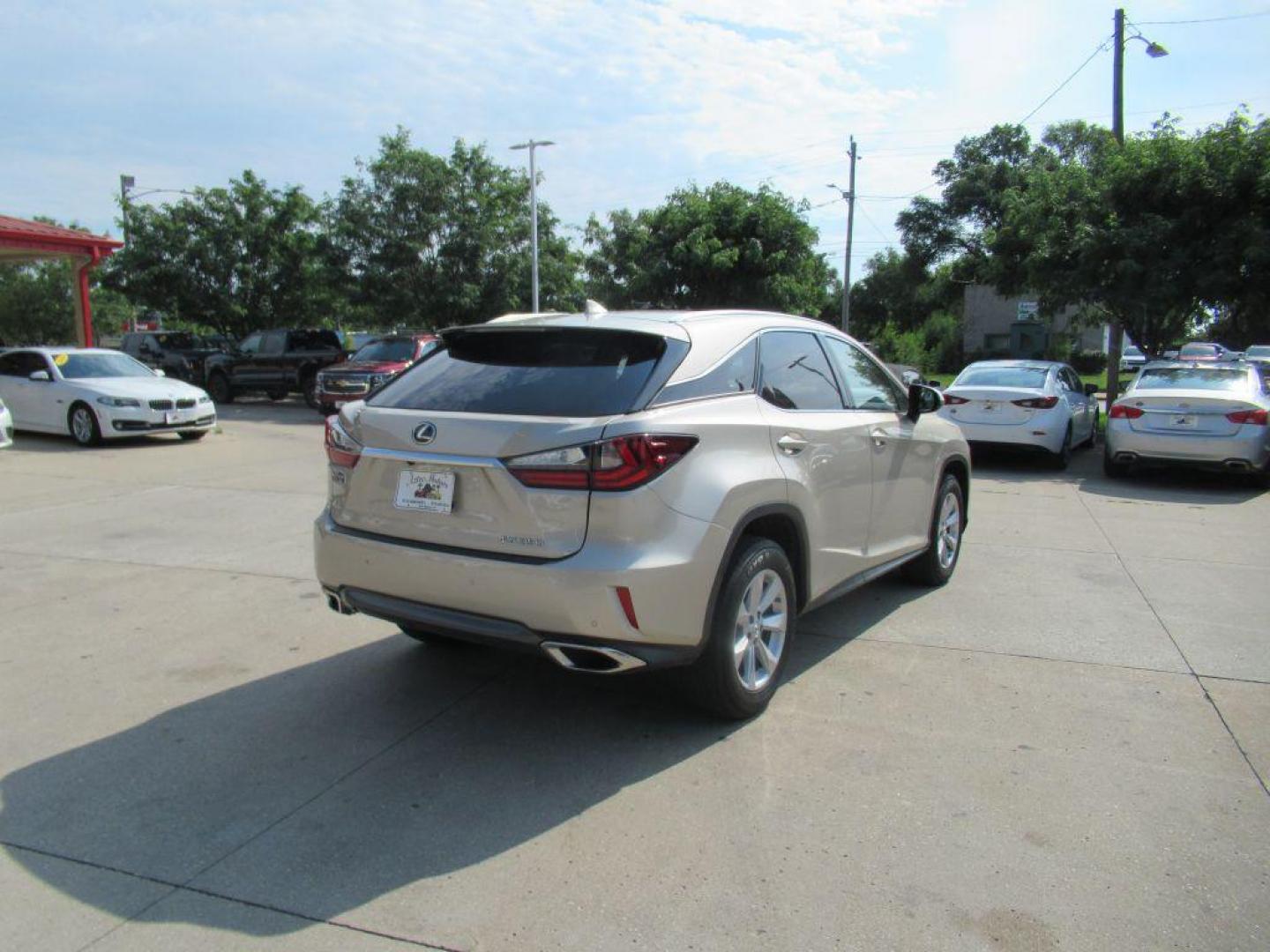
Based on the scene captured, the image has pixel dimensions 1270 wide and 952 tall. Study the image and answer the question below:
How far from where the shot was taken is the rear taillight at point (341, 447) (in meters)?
4.18

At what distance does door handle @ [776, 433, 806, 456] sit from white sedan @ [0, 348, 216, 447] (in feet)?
41.3

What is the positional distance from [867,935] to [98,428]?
14286mm

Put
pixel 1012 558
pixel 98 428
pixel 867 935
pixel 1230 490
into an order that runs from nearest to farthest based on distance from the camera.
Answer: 1. pixel 867 935
2. pixel 1012 558
3. pixel 1230 490
4. pixel 98 428

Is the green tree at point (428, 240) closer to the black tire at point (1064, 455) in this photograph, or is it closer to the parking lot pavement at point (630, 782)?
the black tire at point (1064, 455)

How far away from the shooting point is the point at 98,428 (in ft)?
46.3

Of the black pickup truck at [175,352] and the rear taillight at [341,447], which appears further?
the black pickup truck at [175,352]

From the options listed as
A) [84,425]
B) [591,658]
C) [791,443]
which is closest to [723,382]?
[791,443]

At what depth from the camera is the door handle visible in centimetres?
431

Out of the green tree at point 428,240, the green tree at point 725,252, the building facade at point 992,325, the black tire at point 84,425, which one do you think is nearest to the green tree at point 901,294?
the building facade at point 992,325

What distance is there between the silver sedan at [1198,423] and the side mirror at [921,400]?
675 cm

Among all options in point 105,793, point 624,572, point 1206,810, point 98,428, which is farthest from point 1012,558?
point 98,428

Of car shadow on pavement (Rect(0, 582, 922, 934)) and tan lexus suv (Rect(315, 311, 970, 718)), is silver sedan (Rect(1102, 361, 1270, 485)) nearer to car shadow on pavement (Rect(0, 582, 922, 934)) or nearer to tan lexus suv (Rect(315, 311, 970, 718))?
tan lexus suv (Rect(315, 311, 970, 718))

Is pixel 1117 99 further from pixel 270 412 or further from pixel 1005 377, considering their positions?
pixel 270 412

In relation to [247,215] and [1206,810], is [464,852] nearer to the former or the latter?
[1206,810]
